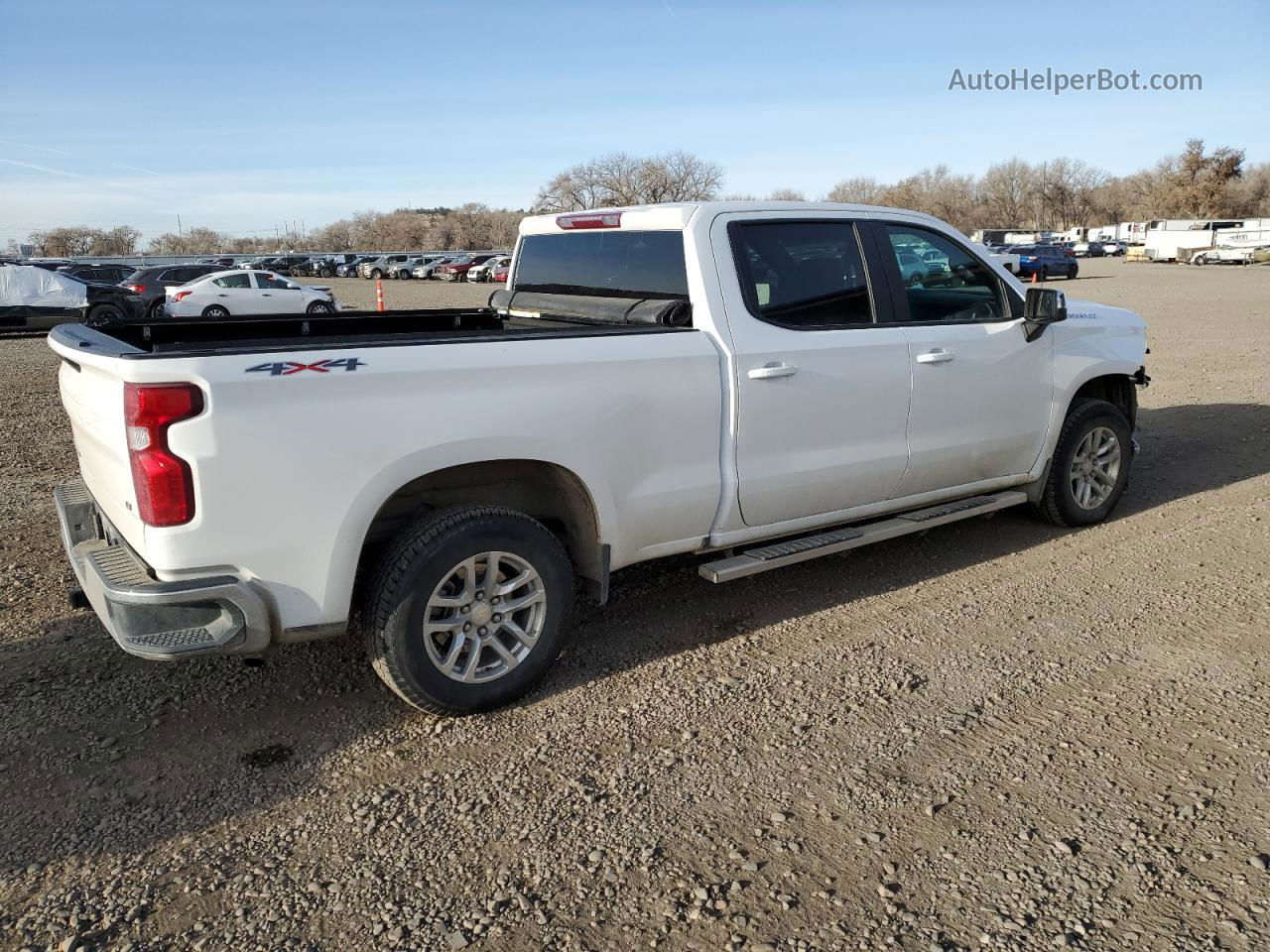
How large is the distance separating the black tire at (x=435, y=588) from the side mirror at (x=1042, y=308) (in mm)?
3106

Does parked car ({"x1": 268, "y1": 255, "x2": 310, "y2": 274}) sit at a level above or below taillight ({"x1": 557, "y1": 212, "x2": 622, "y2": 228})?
below

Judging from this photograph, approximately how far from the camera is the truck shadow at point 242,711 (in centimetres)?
328

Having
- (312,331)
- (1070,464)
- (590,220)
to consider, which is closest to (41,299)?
(312,331)

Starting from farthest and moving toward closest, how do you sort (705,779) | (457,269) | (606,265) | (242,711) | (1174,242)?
(1174,242)
(457,269)
(606,265)
(242,711)
(705,779)

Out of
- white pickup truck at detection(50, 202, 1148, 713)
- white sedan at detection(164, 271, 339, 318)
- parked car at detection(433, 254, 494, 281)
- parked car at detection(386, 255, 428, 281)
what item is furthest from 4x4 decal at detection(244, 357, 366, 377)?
parked car at detection(386, 255, 428, 281)

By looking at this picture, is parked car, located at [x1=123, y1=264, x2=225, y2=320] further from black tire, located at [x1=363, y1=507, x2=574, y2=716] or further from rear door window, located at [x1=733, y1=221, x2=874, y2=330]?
black tire, located at [x1=363, y1=507, x2=574, y2=716]

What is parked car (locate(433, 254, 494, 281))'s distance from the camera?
53531 millimetres

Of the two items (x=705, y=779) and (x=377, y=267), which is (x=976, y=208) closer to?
(x=377, y=267)

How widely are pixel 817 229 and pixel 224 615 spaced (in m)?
3.20

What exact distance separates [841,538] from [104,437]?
3.18 metres

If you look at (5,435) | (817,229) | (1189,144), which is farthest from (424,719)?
(1189,144)

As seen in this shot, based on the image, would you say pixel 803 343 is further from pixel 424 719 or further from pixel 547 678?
pixel 424 719

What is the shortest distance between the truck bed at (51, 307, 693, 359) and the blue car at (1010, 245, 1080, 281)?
3946 cm

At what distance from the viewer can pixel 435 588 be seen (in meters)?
3.65
